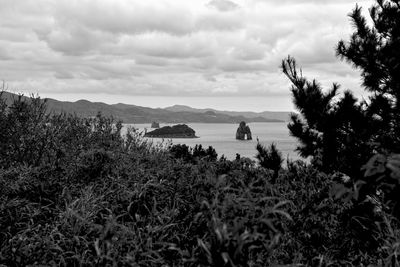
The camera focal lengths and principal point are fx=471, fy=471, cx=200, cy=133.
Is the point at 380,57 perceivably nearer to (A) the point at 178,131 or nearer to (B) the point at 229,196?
(B) the point at 229,196

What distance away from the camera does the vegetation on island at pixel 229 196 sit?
388 centimetres

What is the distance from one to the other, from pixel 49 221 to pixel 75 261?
1291 mm

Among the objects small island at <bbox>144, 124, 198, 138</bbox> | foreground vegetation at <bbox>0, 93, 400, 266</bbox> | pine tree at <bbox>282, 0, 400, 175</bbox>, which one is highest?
pine tree at <bbox>282, 0, 400, 175</bbox>

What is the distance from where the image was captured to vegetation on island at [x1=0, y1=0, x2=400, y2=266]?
3.88m

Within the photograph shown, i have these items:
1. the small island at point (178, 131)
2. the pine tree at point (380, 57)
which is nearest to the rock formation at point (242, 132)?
the small island at point (178, 131)

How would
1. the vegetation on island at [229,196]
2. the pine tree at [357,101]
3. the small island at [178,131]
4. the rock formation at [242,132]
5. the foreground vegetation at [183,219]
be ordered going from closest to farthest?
the foreground vegetation at [183,219] < the vegetation on island at [229,196] < the pine tree at [357,101] < the small island at [178,131] < the rock formation at [242,132]

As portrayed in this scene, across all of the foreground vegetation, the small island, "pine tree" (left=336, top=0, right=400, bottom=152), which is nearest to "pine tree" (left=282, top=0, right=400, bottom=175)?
"pine tree" (left=336, top=0, right=400, bottom=152)

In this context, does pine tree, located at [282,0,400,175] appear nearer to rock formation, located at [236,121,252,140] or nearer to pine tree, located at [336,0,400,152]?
pine tree, located at [336,0,400,152]

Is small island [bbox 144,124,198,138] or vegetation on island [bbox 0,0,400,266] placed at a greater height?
vegetation on island [bbox 0,0,400,266]

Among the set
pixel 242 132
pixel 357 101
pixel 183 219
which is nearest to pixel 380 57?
pixel 357 101

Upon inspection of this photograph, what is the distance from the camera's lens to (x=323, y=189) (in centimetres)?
658

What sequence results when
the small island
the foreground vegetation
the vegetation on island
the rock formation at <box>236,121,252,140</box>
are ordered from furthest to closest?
1. the rock formation at <box>236,121,252,140</box>
2. the small island
3. the vegetation on island
4. the foreground vegetation

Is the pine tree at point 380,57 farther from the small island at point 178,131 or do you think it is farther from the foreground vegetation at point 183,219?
the small island at point 178,131

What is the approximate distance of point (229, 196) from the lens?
4.37 metres
